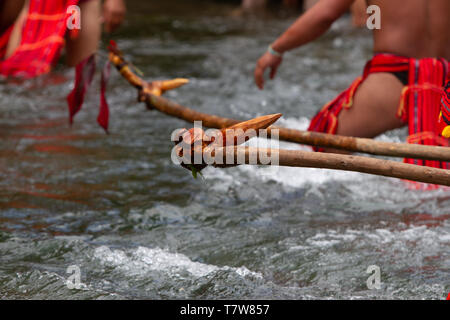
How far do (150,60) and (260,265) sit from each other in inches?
167

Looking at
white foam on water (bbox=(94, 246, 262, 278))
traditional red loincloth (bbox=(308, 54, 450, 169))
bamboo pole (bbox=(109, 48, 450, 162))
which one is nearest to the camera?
bamboo pole (bbox=(109, 48, 450, 162))

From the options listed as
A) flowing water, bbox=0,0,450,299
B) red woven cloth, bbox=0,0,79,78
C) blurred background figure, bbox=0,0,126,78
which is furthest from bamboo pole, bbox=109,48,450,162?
red woven cloth, bbox=0,0,79,78

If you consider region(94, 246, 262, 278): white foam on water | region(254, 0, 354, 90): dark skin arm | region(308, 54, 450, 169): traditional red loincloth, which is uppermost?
region(254, 0, 354, 90): dark skin arm

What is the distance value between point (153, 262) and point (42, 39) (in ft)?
10.6

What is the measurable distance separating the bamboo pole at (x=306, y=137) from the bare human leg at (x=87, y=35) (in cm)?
124

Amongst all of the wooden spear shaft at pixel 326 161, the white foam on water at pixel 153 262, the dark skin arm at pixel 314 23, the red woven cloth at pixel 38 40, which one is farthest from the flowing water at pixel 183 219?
the dark skin arm at pixel 314 23

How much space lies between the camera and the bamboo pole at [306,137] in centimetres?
231

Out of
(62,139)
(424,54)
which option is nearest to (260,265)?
(424,54)

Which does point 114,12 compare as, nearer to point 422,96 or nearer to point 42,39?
point 42,39

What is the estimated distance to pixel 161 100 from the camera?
321 centimetres

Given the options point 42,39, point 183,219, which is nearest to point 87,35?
point 42,39

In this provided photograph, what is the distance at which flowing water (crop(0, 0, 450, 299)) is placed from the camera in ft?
7.89

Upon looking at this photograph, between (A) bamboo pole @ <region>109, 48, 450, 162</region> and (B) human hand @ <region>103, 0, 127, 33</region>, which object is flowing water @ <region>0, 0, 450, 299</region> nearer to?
(A) bamboo pole @ <region>109, 48, 450, 162</region>
